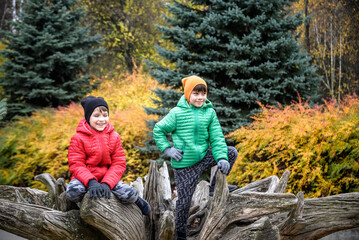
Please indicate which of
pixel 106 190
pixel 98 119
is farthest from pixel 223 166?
pixel 98 119

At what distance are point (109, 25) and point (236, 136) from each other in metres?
11.2

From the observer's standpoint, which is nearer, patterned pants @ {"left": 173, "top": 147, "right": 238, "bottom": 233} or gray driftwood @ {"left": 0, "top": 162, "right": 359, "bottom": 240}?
gray driftwood @ {"left": 0, "top": 162, "right": 359, "bottom": 240}

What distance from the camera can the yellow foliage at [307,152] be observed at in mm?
3432

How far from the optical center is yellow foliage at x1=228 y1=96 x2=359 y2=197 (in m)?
3.43

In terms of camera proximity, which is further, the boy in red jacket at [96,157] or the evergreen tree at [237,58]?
the evergreen tree at [237,58]

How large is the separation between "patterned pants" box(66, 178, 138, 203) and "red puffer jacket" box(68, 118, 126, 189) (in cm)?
4

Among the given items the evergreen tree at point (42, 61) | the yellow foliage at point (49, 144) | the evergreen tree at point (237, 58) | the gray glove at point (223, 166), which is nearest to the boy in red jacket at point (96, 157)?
the gray glove at point (223, 166)

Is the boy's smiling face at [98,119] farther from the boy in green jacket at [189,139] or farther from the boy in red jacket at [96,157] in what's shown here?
the boy in green jacket at [189,139]

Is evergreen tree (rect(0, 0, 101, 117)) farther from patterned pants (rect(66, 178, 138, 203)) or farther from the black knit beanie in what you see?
patterned pants (rect(66, 178, 138, 203))

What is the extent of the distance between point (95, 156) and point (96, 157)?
1 cm

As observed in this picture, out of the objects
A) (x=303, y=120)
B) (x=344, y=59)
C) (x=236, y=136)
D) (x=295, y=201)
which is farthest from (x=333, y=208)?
(x=344, y=59)

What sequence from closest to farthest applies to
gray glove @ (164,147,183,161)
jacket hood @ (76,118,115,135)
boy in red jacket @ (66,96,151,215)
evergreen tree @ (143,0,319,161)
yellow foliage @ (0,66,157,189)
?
boy in red jacket @ (66,96,151,215), jacket hood @ (76,118,115,135), gray glove @ (164,147,183,161), evergreen tree @ (143,0,319,161), yellow foliage @ (0,66,157,189)

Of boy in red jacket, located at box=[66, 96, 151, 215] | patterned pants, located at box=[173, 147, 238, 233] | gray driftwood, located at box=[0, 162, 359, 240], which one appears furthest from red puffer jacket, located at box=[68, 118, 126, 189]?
patterned pants, located at box=[173, 147, 238, 233]

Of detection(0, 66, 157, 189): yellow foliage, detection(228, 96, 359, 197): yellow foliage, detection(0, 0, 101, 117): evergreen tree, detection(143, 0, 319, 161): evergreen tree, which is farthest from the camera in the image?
detection(0, 0, 101, 117): evergreen tree
